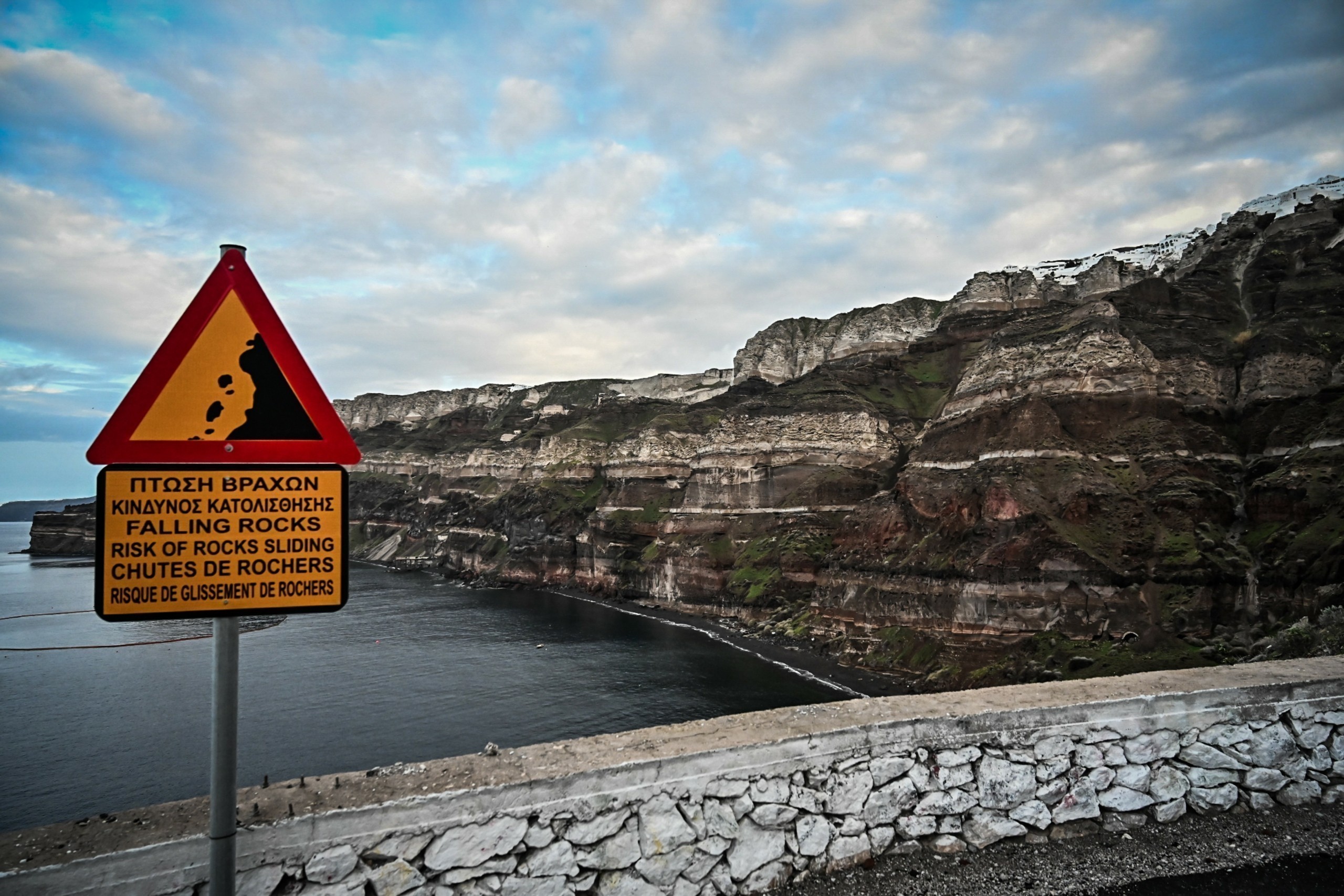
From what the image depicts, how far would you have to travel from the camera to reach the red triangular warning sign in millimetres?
2811

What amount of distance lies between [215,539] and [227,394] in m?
0.63

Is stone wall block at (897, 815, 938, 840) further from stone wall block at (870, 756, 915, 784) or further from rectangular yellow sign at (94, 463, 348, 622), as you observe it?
rectangular yellow sign at (94, 463, 348, 622)

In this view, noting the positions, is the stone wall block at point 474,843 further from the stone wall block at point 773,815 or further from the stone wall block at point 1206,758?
the stone wall block at point 1206,758

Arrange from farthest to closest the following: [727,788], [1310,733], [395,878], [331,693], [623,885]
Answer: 1. [331,693]
2. [1310,733]
3. [727,788]
4. [623,885]
5. [395,878]

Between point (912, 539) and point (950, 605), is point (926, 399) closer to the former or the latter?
A: point (912, 539)

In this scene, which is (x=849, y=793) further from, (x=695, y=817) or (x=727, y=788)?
(x=695, y=817)

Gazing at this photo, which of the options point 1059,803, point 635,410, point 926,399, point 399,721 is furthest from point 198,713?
point 635,410

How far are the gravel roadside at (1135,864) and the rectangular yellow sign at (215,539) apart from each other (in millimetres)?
4171

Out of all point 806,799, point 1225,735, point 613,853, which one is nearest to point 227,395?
point 613,853

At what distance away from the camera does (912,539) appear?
4619cm

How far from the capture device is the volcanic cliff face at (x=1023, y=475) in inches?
1378

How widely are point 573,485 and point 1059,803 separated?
93259mm

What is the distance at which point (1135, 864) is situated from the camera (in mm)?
5254

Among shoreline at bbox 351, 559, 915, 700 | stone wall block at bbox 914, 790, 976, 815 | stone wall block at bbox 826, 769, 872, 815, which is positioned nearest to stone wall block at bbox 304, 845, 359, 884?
stone wall block at bbox 826, 769, 872, 815
